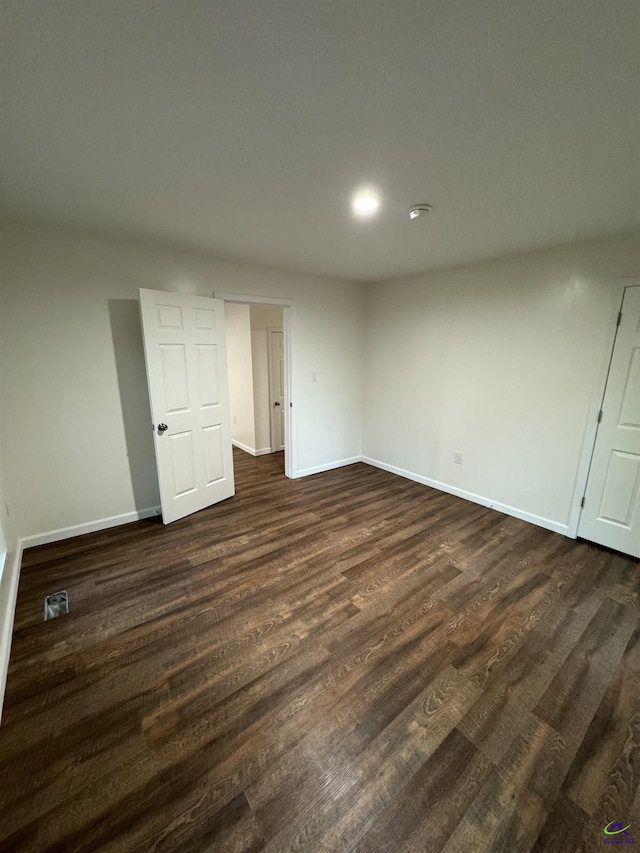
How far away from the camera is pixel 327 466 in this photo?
442 cm

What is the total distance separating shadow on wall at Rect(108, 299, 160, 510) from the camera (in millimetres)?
2709

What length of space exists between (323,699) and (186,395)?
2474mm

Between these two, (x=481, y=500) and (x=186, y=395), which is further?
(x=481, y=500)

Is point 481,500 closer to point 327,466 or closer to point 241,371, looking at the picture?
point 327,466

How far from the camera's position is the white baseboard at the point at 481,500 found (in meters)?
2.87

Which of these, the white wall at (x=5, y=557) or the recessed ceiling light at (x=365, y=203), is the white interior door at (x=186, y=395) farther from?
the recessed ceiling light at (x=365, y=203)

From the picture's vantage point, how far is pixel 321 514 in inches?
125

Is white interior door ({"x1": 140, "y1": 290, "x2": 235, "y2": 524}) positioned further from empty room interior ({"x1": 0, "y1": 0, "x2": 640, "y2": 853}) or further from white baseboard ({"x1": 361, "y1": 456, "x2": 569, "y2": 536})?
white baseboard ({"x1": 361, "y1": 456, "x2": 569, "y2": 536})

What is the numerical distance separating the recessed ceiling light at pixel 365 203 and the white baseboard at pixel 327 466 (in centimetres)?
291

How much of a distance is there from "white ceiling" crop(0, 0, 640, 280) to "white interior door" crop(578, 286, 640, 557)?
0.81m

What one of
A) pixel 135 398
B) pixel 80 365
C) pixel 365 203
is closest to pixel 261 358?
pixel 135 398

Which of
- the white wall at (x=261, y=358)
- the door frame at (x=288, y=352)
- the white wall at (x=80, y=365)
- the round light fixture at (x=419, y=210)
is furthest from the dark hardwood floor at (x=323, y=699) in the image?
the white wall at (x=261, y=358)

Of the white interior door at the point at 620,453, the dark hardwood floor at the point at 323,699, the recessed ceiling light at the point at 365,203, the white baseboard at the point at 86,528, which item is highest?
the recessed ceiling light at the point at 365,203

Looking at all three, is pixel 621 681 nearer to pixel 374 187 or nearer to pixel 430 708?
pixel 430 708
